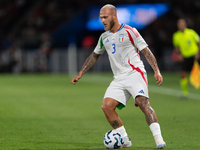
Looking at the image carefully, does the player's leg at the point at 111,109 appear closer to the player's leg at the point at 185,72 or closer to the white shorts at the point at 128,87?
the white shorts at the point at 128,87

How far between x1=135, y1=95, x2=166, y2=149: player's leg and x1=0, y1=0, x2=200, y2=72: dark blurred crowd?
24.6 m

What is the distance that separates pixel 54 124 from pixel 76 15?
2423 centimetres

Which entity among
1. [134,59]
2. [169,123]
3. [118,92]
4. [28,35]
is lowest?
[169,123]

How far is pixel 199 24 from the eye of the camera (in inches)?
1245

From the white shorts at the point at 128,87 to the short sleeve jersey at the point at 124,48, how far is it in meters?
0.09

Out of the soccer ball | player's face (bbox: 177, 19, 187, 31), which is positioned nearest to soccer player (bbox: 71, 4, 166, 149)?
the soccer ball

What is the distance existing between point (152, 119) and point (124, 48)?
1092 mm

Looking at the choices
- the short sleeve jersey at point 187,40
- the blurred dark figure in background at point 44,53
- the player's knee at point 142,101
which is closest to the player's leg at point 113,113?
the player's knee at point 142,101

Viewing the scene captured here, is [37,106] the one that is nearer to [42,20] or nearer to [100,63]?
[100,63]

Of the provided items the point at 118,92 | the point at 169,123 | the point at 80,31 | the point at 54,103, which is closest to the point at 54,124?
the point at 169,123

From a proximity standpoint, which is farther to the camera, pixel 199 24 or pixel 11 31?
pixel 11 31

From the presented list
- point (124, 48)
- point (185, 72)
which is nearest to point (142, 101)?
point (124, 48)

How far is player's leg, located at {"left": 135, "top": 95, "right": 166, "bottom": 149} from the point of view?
591 centimetres

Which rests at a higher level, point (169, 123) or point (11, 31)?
point (11, 31)
